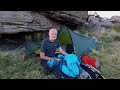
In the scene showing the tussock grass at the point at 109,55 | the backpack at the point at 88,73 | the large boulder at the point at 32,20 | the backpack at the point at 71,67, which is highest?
the large boulder at the point at 32,20

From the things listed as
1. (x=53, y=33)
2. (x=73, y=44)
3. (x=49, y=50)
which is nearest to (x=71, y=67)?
(x=49, y=50)

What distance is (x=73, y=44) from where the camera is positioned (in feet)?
21.4

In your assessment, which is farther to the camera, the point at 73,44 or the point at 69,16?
the point at 69,16

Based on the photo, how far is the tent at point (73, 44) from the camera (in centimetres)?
649

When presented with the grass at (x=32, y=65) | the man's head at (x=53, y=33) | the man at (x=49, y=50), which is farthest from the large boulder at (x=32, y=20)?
the man's head at (x=53, y=33)

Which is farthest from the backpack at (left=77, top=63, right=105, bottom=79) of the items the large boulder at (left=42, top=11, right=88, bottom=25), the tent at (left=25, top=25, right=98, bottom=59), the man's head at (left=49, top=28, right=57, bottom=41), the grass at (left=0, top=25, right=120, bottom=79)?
the large boulder at (left=42, top=11, right=88, bottom=25)

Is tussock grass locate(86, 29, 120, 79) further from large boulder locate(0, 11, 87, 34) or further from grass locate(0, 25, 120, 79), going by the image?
large boulder locate(0, 11, 87, 34)

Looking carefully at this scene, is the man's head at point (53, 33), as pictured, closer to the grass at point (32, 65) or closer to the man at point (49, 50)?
the man at point (49, 50)

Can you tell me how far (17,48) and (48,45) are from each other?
90.6 inches

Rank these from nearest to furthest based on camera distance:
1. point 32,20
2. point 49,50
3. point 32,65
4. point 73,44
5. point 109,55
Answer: point 49,50 → point 32,65 → point 73,44 → point 109,55 → point 32,20

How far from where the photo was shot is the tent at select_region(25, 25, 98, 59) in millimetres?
6488

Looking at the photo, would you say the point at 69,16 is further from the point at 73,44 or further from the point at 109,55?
the point at 109,55

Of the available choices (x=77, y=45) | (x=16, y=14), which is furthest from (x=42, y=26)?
(x=77, y=45)

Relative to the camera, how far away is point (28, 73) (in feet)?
17.1
